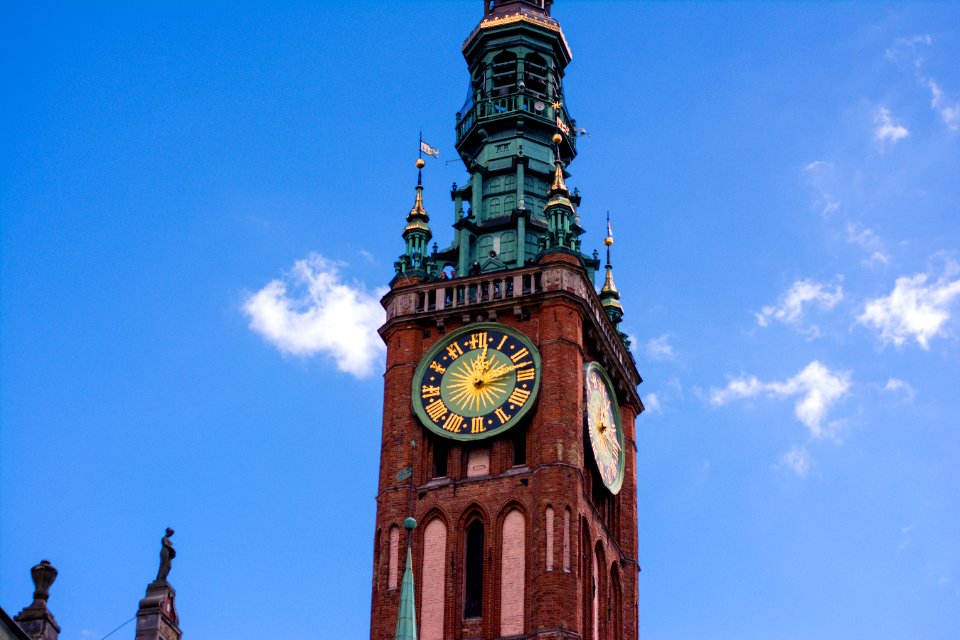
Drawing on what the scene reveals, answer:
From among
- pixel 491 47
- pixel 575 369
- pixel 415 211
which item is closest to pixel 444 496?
pixel 575 369

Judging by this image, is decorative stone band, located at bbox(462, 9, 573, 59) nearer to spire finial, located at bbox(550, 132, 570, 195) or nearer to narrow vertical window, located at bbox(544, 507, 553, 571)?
spire finial, located at bbox(550, 132, 570, 195)

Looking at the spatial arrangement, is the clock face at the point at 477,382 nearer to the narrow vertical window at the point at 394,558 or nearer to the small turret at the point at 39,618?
the narrow vertical window at the point at 394,558

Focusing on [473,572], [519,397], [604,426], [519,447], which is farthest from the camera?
[604,426]

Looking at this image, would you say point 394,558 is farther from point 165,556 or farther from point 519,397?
point 165,556

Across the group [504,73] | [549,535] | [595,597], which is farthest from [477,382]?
[504,73]

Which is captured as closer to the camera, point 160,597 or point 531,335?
point 160,597

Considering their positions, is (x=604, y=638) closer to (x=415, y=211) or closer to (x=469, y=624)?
(x=469, y=624)

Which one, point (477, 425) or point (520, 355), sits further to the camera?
point (520, 355)

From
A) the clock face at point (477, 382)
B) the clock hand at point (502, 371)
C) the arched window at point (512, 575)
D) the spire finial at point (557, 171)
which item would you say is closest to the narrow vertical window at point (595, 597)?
the arched window at point (512, 575)

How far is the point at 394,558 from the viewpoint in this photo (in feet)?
209

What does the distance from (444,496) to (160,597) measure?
2348 centimetres

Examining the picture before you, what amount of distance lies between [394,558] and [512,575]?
437 cm

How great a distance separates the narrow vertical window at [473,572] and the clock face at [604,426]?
556 cm

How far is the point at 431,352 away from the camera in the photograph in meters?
67.6
